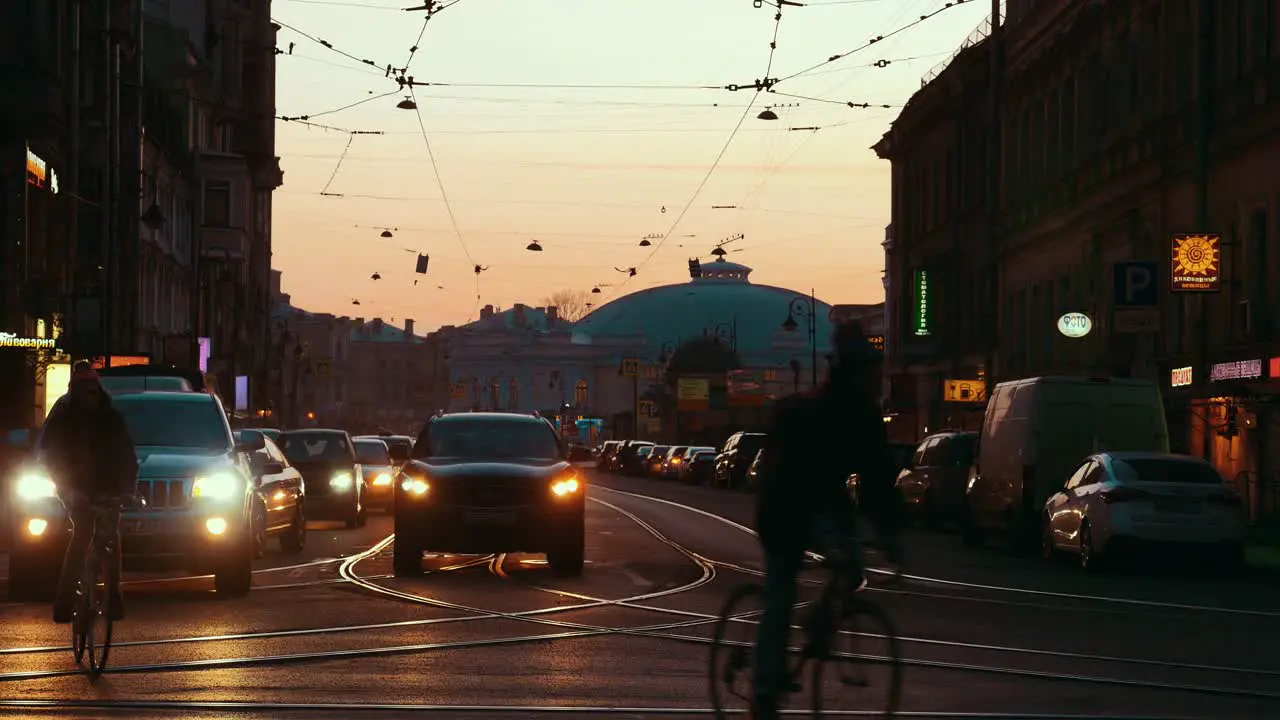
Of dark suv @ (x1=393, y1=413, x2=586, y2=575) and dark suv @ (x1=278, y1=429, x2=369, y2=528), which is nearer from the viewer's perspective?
dark suv @ (x1=393, y1=413, x2=586, y2=575)

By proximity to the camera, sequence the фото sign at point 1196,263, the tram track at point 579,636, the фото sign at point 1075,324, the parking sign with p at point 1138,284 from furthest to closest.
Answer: the фото sign at point 1075,324, the parking sign with p at point 1138,284, the фото sign at point 1196,263, the tram track at point 579,636

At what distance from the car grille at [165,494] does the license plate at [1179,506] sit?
11444 mm

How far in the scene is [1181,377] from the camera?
3941 cm

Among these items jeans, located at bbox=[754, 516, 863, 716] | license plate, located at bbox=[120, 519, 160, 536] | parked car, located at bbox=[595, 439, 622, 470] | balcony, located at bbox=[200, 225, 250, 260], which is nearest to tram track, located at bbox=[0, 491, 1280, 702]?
jeans, located at bbox=[754, 516, 863, 716]

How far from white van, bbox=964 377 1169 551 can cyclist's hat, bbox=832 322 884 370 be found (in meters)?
19.6

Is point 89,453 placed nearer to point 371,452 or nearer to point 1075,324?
point 371,452

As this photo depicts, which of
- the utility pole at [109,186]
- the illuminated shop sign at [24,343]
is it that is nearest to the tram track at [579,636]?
the illuminated shop sign at [24,343]

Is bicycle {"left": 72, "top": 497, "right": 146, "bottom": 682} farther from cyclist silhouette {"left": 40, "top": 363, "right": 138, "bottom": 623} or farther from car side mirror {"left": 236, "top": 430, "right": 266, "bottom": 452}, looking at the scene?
car side mirror {"left": 236, "top": 430, "right": 266, "bottom": 452}

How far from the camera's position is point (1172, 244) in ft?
120

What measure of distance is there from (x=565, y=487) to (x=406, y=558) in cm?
175

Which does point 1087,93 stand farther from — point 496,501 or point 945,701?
point 945,701

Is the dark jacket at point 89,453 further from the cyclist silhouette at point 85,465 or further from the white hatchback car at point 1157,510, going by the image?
the white hatchback car at point 1157,510

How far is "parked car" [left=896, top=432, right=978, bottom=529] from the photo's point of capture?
36875 millimetres

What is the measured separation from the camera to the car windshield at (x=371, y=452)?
134 feet
